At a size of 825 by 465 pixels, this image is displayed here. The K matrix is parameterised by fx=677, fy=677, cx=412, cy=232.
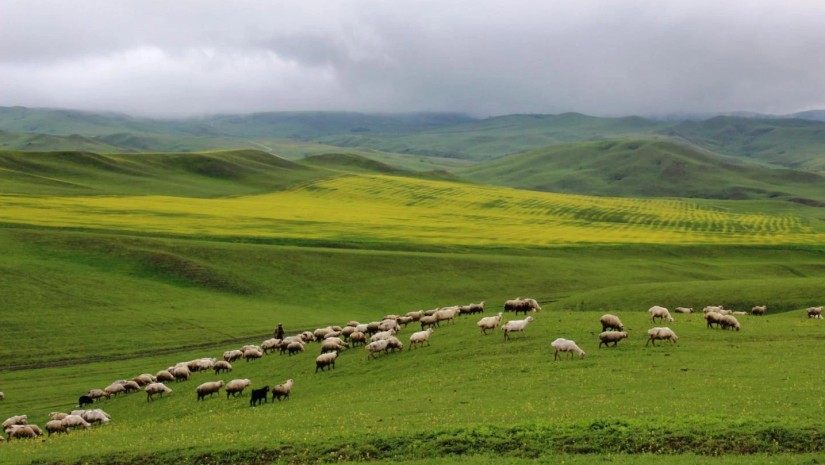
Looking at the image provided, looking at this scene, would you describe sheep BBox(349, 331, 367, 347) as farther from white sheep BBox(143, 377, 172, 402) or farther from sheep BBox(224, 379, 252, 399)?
white sheep BBox(143, 377, 172, 402)

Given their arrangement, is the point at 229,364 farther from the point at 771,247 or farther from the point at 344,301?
the point at 771,247

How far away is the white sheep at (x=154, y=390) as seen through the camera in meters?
37.1

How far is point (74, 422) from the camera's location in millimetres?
31375

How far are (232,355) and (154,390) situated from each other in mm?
8860

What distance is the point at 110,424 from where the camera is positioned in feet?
106

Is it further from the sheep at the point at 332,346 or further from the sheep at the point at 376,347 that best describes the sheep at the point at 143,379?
the sheep at the point at 376,347

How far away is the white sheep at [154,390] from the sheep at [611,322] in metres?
24.3

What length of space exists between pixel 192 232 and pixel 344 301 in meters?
34.5

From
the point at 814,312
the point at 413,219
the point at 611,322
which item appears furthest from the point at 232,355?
the point at 413,219

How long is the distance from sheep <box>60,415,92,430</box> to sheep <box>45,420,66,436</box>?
200mm

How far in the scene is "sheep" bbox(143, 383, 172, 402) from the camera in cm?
3709

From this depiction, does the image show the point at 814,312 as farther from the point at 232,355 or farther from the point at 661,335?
the point at 232,355

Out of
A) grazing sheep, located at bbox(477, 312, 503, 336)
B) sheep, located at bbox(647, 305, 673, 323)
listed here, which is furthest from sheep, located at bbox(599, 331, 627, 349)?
grazing sheep, located at bbox(477, 312, 503, 336)

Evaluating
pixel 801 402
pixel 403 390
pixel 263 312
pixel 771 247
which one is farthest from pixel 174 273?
pixel 771 247
